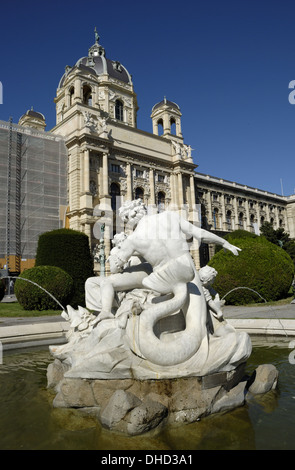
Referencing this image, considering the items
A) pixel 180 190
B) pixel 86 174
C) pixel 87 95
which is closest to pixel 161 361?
pixel 86 174

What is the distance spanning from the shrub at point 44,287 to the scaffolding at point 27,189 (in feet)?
41.9

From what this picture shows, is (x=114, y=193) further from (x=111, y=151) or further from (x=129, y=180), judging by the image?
(x=111, y=151)

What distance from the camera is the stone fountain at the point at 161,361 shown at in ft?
9.72

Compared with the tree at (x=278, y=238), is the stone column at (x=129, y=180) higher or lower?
higher

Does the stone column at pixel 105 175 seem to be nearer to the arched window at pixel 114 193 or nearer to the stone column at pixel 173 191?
the arched window at pixel 114 193

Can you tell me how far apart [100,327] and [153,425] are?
117 cm

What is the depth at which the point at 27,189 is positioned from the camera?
28.0m

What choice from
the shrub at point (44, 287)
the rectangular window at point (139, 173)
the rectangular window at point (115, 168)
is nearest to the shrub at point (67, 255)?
the shrub at point (44, 287)

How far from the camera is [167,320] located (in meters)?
3.41

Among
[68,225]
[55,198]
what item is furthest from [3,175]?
[68,225]

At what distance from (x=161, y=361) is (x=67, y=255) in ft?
47.0

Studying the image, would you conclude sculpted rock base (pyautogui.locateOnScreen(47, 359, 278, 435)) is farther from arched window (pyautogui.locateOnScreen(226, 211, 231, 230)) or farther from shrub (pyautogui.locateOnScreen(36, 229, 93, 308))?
arched window (pyautogui.locateOnScreen(226, 211, 231, 230))

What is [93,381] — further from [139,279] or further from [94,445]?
[139,279]

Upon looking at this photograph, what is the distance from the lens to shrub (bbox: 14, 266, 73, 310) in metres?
13.2
